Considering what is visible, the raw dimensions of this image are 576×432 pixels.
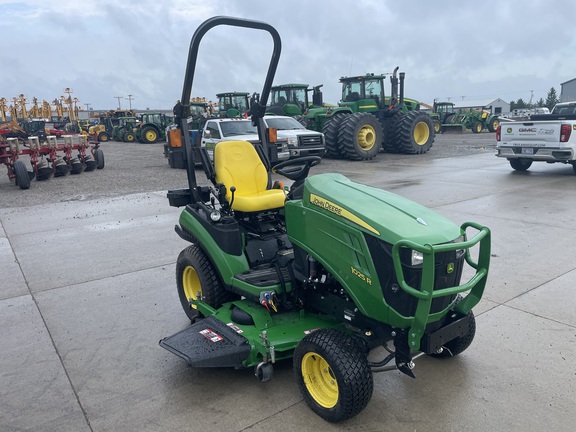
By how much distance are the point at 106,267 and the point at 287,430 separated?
3.47 m

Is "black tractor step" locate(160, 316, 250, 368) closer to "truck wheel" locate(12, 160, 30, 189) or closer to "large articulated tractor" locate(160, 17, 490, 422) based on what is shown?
"large articulated tractor" locate(160, 17, 490, 422)

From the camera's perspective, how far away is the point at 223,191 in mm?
3547

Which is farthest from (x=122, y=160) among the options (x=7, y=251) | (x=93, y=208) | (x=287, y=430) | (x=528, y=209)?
(x=287, y=430)

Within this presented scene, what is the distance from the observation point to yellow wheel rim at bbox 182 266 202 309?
3896 millimetres

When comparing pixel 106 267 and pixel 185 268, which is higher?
pixel 185 268

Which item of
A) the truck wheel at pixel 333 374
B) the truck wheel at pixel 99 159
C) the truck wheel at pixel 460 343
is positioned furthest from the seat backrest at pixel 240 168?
the truck wheel at pixel 99 159

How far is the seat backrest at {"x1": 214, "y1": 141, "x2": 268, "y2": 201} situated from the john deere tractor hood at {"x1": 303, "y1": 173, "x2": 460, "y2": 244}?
93cm

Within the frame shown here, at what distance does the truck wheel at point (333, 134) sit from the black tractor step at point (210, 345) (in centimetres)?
1268

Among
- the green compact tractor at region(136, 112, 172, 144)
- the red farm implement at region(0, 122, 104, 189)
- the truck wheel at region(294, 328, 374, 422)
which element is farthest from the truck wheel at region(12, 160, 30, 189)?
the green compact tractor at region(136, 112, 172, 144)

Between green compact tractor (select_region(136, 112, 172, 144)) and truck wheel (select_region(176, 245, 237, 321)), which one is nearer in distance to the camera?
truck wheel (select_region(176, 245, 237, 321))

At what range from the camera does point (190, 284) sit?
3.94m

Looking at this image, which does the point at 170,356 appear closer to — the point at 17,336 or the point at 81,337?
the point at 81,337

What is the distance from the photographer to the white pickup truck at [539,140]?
10.2m

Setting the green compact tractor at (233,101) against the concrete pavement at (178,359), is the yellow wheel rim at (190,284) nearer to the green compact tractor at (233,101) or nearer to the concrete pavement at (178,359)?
the concrete pavement at (178,359)
